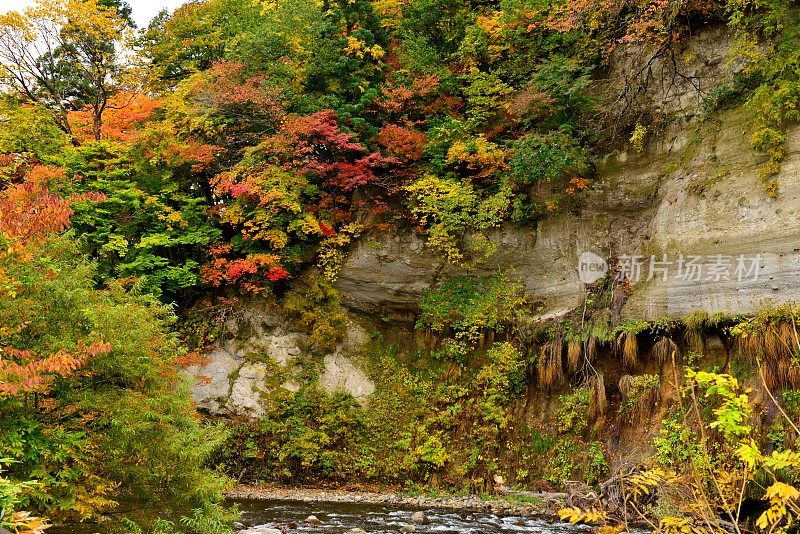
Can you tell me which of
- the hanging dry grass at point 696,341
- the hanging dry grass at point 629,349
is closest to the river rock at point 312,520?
the hanging dry grass at point 629,349

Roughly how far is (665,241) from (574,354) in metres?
3.03

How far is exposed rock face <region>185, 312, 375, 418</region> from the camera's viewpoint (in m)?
15.3

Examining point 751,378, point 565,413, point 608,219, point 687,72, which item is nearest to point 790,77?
point 687,72

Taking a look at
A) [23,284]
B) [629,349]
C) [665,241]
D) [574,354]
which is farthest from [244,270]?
[665,241]

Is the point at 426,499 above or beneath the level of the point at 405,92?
beneath

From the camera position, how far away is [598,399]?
12.6 m

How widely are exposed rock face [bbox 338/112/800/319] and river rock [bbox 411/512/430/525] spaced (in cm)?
582

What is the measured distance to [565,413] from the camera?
13.0 meters

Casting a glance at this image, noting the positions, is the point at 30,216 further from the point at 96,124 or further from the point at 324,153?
the point at 96,124

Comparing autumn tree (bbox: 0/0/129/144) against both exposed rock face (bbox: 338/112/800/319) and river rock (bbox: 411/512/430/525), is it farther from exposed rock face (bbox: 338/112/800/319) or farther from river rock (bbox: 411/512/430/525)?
river rock (bbox: 411/512/430/525)

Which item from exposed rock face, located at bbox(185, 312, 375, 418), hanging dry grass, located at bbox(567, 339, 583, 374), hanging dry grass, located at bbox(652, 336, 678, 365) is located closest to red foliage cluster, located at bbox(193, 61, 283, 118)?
exposed rock face, located at bbox(185, 312, 375, 418)

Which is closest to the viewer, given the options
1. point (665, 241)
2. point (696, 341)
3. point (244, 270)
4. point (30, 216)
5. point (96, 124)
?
point (30, 216)

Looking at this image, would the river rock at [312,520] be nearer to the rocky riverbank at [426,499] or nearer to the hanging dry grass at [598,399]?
the rocky riverbank at [426,499]

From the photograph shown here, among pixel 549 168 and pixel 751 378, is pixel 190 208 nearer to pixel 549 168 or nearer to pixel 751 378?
pixel 549 168
